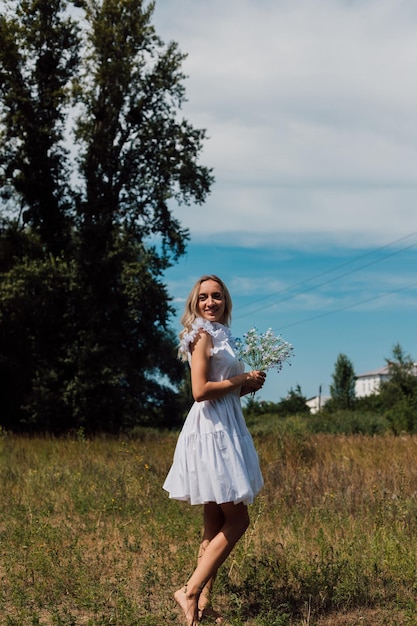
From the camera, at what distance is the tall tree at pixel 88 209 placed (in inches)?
1011

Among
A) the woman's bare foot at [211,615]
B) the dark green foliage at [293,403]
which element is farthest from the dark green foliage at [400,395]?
the woman's bare foot at [211,615]

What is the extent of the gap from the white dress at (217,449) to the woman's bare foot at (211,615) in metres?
0.75

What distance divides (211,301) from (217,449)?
38.9 inches

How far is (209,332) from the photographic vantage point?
5.31m

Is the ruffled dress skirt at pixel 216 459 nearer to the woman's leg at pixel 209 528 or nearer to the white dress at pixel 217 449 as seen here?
the white dress at pixel 217 449

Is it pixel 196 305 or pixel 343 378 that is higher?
pixel 343 378

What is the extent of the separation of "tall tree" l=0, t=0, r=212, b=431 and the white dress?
20.0m

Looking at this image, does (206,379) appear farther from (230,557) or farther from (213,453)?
(230,557)

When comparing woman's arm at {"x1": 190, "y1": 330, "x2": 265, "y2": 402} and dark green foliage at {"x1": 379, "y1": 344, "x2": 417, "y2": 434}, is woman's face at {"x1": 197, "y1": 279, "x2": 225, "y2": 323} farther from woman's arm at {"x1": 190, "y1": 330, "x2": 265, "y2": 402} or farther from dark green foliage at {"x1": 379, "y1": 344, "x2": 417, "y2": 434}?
dark green foliage at {"x1": 379, "y1": 344, "x2": 417, "y2": 434}

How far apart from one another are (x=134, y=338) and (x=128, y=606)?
21411 mm

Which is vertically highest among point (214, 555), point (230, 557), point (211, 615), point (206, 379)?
point (206, 379)

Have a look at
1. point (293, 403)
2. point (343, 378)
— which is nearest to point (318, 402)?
point (343, 378)

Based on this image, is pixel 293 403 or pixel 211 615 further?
pixel 293 403

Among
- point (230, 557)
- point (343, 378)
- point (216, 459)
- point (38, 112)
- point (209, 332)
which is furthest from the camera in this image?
point (343, 378)
